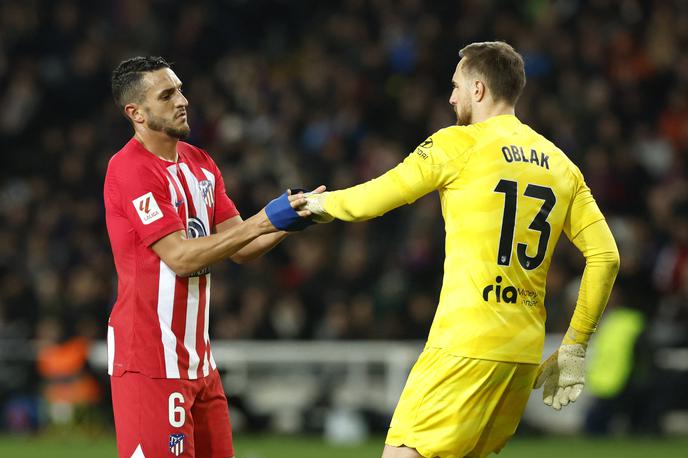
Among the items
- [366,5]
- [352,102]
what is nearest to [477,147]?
[352,102]

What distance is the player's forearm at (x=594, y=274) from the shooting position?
5.34m

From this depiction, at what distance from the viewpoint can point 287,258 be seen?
1391 cm

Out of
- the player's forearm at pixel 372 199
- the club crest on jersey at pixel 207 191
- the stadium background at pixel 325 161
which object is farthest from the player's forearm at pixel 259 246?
the stadium background at pixel 325 161

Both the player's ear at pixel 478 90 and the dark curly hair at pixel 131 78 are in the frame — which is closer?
the player's ear at pixel 478 90

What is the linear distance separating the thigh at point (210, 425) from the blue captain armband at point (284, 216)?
0.81 m

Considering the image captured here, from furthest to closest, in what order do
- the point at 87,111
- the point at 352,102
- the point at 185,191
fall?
1. the point at 87,111
2. the point at 352,102
3. the point at 185,191

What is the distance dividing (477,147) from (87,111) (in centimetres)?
1159

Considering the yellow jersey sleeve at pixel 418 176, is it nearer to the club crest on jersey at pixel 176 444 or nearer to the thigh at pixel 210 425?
the thigh at pixel 210 425

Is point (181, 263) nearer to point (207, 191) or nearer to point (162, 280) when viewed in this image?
point (162, 280)

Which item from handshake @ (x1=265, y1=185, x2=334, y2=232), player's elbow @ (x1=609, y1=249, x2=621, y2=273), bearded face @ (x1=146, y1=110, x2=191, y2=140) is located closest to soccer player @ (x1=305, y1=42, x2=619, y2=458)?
handshake @ (x1=265, y1=185, x2=334, y2=232)

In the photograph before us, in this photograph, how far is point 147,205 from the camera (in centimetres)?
543

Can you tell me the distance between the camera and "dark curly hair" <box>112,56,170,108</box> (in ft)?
18.8

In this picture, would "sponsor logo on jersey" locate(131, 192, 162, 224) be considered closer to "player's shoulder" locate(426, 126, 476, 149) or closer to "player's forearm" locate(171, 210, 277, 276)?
"player's forearm" locate(171, 210, 277, 276)

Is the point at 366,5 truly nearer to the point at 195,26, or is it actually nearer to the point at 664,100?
the point at 195,26
